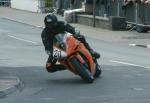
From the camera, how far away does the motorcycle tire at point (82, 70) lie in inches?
550

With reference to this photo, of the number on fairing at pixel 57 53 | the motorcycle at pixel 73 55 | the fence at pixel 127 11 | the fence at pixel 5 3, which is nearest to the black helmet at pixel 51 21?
the motorcycle at pixel 73 55

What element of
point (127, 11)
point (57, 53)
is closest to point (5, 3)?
point (127, 11)

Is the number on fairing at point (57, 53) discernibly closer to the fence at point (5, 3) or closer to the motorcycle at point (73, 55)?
the motorcycle at point (73, 55)

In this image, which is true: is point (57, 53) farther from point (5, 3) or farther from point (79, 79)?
point (5, 3)

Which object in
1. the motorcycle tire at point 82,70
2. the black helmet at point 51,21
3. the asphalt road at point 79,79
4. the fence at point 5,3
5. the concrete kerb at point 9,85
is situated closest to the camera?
the asphalt road at point 79,79

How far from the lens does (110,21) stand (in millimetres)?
33844

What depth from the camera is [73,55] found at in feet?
46.3

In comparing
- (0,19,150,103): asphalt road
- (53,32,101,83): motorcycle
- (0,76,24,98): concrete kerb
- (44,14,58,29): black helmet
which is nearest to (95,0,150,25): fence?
(0,19,150,103): asphalt road

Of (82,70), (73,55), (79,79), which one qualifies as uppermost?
(73,55)

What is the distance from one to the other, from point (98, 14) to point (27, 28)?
14.2 ft

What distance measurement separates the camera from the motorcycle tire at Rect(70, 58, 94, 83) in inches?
550

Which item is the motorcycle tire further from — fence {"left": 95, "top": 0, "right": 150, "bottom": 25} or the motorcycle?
fence {"left": 95, "top": 0, "right": 150, "bottom": 25}

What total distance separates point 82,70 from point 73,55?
389 millimetres

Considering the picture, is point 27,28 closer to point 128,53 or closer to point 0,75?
point 128,53
